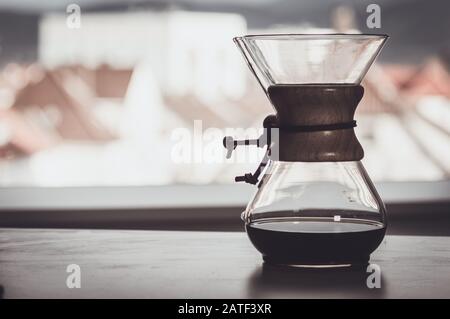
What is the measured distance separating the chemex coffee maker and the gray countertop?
3 cm

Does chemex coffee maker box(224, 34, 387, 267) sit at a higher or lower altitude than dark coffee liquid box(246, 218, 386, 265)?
higher

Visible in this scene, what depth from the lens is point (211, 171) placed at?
10.1 ft

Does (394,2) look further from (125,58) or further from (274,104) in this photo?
(274,104)

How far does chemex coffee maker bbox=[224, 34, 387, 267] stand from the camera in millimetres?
767

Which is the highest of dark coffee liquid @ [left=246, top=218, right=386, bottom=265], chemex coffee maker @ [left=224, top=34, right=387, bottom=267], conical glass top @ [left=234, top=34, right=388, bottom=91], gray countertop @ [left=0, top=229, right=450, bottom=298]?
conical glass top @ [left=234, top=34, right=388, bottom=91]

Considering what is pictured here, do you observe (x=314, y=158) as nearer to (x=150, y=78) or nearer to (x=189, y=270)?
(x=189, y=270)

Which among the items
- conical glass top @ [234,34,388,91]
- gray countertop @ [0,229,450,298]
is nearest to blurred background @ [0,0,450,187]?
gray countertop @ [0,229,450,298]

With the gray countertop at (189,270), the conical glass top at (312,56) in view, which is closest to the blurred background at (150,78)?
the gray countertop at (189,270)

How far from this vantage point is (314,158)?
0.77 metres

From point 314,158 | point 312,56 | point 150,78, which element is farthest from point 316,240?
point 150,78

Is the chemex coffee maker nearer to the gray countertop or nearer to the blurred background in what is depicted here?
the gray countertop

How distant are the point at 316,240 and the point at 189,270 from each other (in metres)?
0.13
